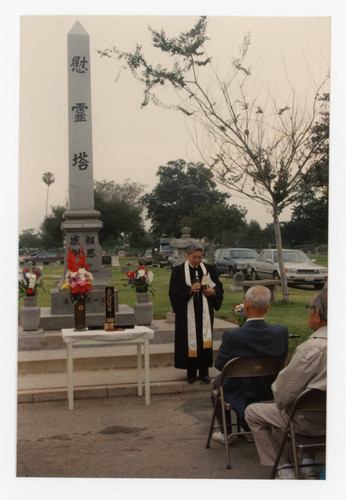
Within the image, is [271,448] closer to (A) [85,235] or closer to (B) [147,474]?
(B) [147,474]

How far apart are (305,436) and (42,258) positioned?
537 cm

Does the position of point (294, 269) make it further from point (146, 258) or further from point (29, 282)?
point (29, 282)

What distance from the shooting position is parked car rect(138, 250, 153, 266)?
11484mm

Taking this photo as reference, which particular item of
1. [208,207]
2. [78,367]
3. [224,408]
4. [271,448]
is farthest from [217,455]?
[208,207]

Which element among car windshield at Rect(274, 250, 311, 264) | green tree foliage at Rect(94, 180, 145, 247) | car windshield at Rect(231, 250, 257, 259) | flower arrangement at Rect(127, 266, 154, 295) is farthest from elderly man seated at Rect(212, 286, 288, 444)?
car windshield at Rect(231, 250, 257, 259)

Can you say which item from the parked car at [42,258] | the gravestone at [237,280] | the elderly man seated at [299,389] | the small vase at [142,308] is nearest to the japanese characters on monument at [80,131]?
the parked car at [42,258]

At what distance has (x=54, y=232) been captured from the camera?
365 inches

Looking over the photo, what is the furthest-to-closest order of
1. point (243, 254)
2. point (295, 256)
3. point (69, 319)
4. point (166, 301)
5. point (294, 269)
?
1. point (243, 254)
2. point (166, 301)
3. point (69, 319)
4. point (294, 269)
5. point (295, 256)

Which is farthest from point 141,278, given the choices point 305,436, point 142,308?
point 305,436

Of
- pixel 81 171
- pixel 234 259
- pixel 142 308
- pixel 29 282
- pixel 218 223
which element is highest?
pixel 81 171

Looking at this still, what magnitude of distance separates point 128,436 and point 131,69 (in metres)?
3.86

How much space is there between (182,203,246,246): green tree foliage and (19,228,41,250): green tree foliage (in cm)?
310

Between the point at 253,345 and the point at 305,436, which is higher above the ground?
the point at 253,345

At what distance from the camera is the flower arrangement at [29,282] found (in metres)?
9.82
